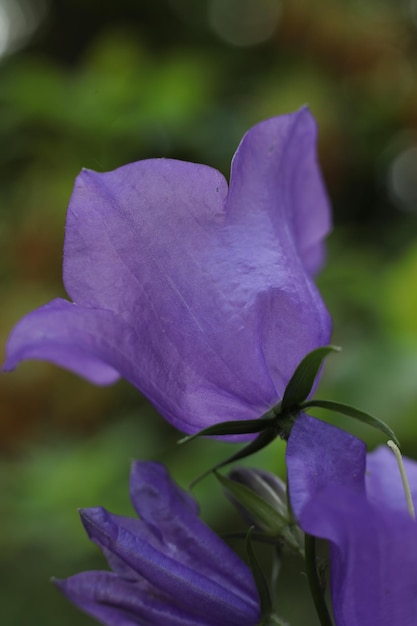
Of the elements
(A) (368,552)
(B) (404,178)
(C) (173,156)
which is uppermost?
(A) (368,552)

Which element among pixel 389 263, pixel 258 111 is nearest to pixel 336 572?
pixel 389 263

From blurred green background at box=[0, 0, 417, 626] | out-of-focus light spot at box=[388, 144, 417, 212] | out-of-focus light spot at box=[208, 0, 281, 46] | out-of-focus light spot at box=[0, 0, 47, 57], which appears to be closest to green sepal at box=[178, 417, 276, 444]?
blurred green background at box=[0, 0, 417, 626]

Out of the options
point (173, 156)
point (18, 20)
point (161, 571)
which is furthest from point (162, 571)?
point (18, 20)

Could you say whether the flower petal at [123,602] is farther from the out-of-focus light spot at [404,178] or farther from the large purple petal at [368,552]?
the out-of-focus light spot at [404,178]

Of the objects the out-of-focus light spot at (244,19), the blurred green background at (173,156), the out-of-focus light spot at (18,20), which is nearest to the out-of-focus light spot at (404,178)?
the blurred green background at (173,156)

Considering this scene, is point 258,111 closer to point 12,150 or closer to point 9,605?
point 12,150

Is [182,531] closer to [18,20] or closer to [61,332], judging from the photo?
[61,332]
